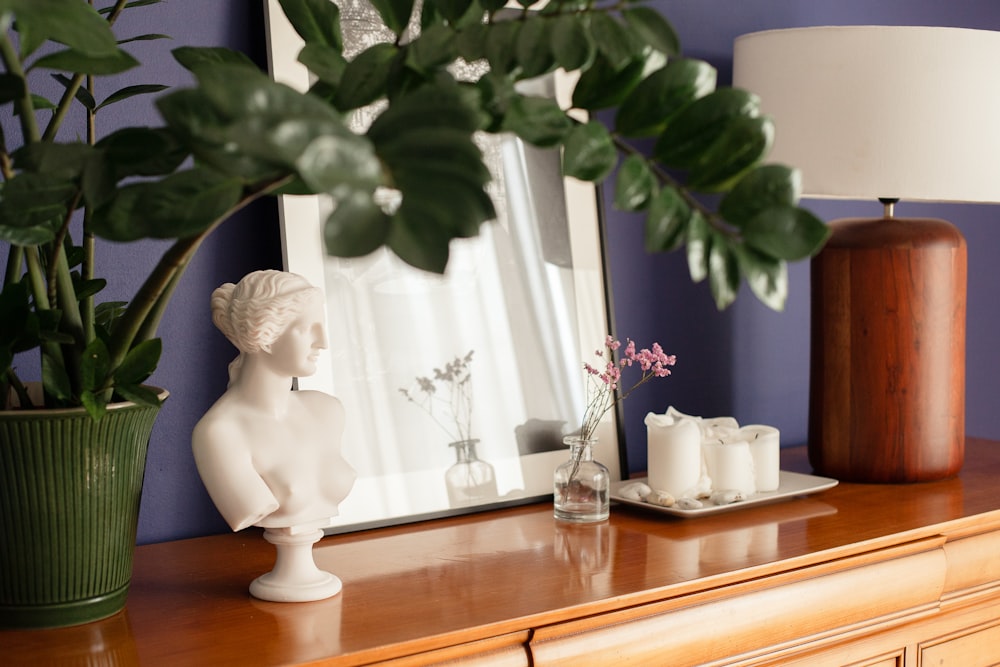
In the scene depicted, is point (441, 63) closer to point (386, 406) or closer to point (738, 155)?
point (738, 155)

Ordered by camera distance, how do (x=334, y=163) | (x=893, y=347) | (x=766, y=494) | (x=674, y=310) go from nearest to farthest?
(x=334, y=163), (x=766, y=494), (x=893, y=347), (x=674, y=310)

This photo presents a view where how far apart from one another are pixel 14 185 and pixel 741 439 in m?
1.12

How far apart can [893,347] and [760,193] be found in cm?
111

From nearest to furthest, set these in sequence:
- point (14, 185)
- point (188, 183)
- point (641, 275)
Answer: point (188, 183), point (14, 185), point (641, 275)

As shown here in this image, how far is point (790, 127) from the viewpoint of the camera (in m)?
1.54

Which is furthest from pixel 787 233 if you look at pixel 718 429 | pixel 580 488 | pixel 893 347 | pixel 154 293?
pixel 893 347

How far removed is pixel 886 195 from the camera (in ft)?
4.97

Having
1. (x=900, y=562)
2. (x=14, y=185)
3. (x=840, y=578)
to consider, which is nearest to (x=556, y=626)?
(x=840, y=578)

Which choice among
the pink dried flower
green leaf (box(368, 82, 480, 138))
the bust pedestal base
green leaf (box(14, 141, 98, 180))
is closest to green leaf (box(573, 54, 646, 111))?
green leaf (box(368, 82, 480, 138))

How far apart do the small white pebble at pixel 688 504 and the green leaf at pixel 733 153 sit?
842mm

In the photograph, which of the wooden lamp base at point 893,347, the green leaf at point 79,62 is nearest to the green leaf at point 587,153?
the green leaf at point 79,62

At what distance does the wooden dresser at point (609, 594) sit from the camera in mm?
962

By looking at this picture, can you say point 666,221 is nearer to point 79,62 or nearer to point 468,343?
point 79,62

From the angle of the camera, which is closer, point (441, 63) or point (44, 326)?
point (441, 63)
